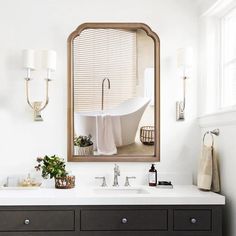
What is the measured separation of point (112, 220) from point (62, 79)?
121cm

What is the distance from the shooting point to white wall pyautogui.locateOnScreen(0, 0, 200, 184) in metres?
3.37

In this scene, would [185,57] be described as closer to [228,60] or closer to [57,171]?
[228,60]

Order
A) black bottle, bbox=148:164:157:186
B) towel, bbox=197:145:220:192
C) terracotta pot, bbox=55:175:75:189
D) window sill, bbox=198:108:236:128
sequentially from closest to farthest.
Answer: window sill, bbox=198:108:236:128, towel, bbox=197:145:220:192, terracotta pot, bbox=55:175:75:189, black bottle, bbox=148:164:157:186

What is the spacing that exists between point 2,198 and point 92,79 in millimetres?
1169

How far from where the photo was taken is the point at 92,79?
11.2 feet

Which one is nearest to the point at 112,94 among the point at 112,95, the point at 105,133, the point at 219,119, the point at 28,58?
the point at 112,95

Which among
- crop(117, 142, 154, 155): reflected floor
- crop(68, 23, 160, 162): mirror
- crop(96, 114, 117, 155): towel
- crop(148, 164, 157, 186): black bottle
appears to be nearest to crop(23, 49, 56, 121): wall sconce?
crop(68, 23, 160, 162): mirror

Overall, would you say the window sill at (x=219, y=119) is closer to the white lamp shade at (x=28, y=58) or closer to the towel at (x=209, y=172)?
the towel at (x=209, y=172)

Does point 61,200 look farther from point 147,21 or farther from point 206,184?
point 147,21

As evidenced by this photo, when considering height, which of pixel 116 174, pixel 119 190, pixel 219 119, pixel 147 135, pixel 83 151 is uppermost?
pixel 219 119

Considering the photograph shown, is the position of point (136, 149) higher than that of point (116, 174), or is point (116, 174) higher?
point (136, 149)

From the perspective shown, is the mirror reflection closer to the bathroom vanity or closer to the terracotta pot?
the terracotta pot

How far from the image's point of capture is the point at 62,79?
341 cm

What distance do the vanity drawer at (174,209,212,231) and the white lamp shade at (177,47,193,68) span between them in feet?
3.75
